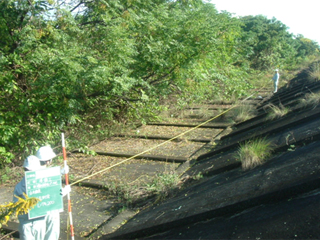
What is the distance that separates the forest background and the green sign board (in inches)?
129

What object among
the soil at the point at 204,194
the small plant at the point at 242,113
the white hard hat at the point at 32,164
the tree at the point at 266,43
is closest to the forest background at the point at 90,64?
the soil at the point at 204,194

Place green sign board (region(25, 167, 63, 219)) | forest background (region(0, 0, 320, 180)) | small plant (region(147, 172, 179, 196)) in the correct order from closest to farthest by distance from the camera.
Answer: green sign board (region(25, 167, 63, 219))
small plant (region(147, 172, 179, 196))
forest background (region(0, 0, 320, 180))

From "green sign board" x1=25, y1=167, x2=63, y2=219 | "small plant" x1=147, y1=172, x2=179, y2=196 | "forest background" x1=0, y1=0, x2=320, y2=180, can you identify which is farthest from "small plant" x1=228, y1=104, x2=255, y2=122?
"green sign board" x1=25, y1=167, x2=63, y2=219

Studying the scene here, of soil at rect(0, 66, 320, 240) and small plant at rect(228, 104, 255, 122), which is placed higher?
small plant at rect(228, 104, 255, 122)

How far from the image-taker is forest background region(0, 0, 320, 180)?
6770mm

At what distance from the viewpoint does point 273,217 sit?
2.16 m

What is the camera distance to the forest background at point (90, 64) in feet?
22.2

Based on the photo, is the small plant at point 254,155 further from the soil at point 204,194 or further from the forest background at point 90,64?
the forest background at point 90,64

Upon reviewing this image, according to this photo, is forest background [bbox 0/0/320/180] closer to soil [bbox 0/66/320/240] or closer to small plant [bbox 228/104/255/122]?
soil [bbox 0/66/320/240]

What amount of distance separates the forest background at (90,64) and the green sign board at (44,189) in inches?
129

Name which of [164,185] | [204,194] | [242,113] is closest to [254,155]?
[204,194]

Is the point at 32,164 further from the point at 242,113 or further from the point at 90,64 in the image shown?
the point at 242,113

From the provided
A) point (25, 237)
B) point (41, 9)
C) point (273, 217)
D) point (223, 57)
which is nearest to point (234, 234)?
point (273, 217)

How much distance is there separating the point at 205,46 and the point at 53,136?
208 inches
